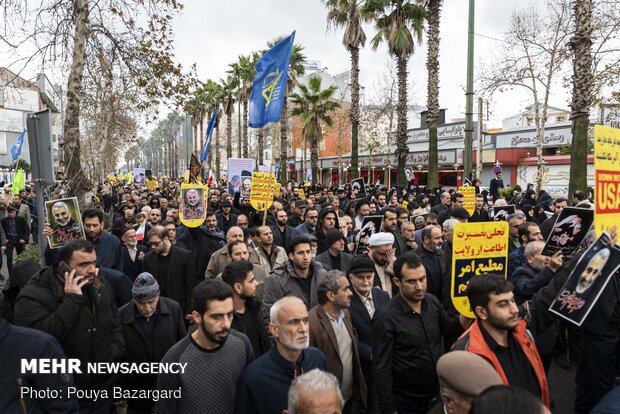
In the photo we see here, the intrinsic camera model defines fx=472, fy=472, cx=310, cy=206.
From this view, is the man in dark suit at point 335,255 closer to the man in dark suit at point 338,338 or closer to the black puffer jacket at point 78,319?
the man in dark suit at point 338,338

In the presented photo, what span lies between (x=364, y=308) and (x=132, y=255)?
4081 millimetres

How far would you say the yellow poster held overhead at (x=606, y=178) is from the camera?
355cm

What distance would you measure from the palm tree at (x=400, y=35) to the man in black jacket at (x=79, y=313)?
18.4 m

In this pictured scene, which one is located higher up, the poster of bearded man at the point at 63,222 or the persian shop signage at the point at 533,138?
the persian shop signage at the point at 533,138

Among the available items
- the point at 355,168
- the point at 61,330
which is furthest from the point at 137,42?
the point at 355,168

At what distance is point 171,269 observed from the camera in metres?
5.90

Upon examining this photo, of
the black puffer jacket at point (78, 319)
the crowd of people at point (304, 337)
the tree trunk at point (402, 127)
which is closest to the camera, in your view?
the crowd of people at point (304, 337)

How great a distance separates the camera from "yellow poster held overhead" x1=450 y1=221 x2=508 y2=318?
4219 millimetres

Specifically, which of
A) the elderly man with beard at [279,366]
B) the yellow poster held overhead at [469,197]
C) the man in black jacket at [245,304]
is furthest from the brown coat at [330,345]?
the yellow poster held overhead at [469,197]

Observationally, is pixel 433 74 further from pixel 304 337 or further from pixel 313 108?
pixel 304 337

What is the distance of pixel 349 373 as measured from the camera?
145 inches

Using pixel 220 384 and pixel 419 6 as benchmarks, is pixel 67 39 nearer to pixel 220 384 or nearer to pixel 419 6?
pixel 220 384

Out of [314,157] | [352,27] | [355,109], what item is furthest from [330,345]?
[314,157]

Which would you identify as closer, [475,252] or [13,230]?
[475,252]
